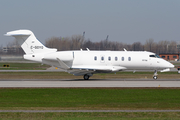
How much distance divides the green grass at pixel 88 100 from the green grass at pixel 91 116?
233 centimetres

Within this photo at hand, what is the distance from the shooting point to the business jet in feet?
111

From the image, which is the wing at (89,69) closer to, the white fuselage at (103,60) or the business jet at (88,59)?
the business jet at (88,59)

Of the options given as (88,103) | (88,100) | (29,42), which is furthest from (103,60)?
(88,103)

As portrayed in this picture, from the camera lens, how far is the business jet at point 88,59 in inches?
1330

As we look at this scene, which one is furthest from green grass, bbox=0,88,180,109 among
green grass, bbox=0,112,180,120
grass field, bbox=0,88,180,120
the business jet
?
the business jet

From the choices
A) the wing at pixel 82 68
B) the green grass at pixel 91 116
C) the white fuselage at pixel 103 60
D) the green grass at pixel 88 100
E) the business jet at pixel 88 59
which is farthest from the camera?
the white fuselage at pixel 103 60

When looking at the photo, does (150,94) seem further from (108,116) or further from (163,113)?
(108,116)

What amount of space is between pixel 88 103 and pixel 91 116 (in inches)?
171

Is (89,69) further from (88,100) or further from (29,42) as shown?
(88,100)

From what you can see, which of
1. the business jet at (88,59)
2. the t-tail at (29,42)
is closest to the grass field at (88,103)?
the business jet at (88,59)

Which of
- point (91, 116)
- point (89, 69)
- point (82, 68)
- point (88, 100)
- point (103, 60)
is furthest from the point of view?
point (103, 60)

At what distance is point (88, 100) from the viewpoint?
755 inches

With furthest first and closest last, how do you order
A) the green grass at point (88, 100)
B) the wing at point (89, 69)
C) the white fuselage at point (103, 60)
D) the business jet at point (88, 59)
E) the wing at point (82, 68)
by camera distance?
the white fuselage at point (103, 60) < the business jet at point (88, 59) < the wing at point (89, 69) < the wing at point (82, 68) < the green grass at point (88, 100)

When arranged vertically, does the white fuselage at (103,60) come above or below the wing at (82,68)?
above
